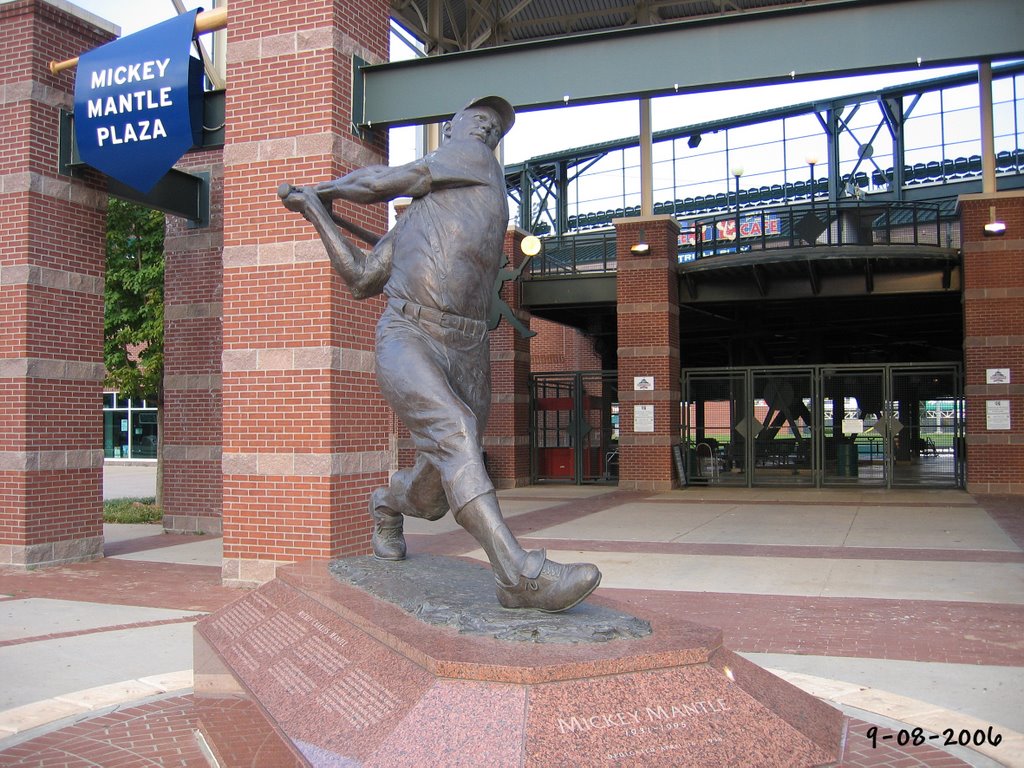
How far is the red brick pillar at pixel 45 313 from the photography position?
1070 centimetres

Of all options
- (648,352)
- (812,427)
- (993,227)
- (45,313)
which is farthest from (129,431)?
(993,227)

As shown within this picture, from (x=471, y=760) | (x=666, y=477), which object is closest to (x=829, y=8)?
(x=471, y=760)

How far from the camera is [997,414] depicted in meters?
18.6

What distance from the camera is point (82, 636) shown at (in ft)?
23.2

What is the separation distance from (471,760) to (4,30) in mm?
11386

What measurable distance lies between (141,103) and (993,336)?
1622 centimetres

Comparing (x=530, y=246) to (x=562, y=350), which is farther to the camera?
(x=562, y=350)

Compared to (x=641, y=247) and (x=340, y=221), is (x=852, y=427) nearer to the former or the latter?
(x=641, y=247)

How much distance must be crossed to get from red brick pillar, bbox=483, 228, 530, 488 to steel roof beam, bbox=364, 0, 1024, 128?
12302 millimetres

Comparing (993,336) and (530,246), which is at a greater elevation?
(530,246)

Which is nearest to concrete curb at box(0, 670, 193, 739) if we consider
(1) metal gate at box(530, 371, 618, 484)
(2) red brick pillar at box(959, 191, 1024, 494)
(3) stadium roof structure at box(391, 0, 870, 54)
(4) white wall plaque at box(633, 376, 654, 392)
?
(4) white wall plaque at box(633, 376, 654, 392)

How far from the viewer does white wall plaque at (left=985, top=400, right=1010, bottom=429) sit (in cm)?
1853

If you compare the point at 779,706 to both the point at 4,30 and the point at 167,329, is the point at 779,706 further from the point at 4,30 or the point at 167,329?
the point at 167,329

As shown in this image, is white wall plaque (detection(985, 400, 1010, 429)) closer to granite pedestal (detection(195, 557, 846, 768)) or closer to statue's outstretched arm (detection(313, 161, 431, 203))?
granite pedestal (detection(195, 557, 846, 768))
